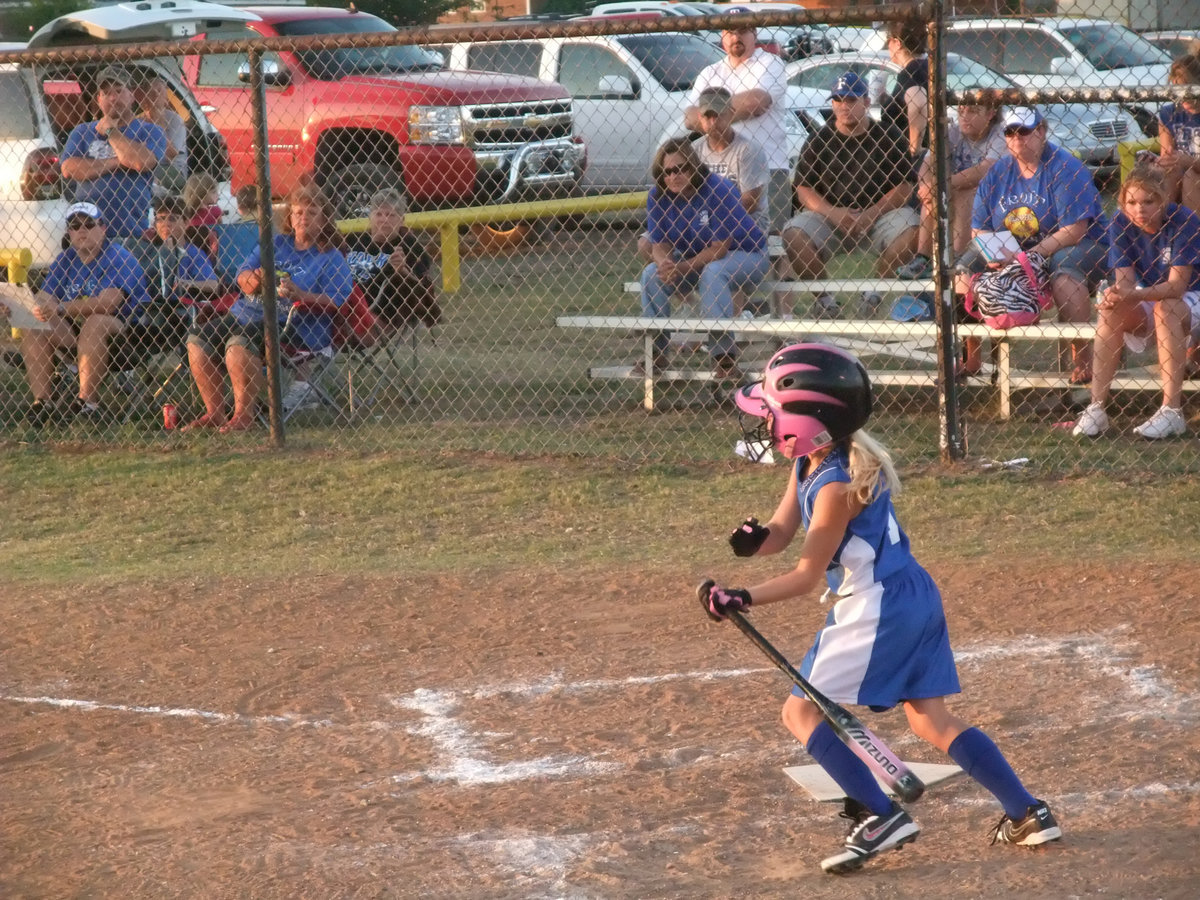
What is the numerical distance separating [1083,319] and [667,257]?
2.32 meters

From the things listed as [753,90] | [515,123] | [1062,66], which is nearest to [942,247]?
[753,90]

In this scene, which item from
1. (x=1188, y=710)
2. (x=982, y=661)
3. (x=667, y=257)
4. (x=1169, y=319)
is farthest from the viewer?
(x=667, y=257)

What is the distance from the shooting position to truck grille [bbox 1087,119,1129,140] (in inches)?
642

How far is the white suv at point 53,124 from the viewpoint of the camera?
33.3 ft

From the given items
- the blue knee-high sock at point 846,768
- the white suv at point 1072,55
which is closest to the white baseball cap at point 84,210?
the blue knee-high sock at point 846,768

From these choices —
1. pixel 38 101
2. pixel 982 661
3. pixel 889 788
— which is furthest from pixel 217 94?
pixel 889 788

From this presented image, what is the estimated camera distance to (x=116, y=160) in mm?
9492

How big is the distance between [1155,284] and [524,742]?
14.8ft

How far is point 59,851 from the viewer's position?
4.05 metres

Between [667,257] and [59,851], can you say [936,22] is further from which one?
[59,851]

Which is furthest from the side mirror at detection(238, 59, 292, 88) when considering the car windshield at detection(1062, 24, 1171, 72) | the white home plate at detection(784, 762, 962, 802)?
the white home plate at detection(784, 762, 962, 802)

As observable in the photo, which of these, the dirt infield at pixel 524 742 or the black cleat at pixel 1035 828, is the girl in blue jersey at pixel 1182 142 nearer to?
the dirt infield at pixel 524 742

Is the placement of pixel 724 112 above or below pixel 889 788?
above

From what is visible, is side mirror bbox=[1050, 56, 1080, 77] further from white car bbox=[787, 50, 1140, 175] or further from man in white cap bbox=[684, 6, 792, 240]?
man in white cap bbox=[684, 6, 792, 240]
